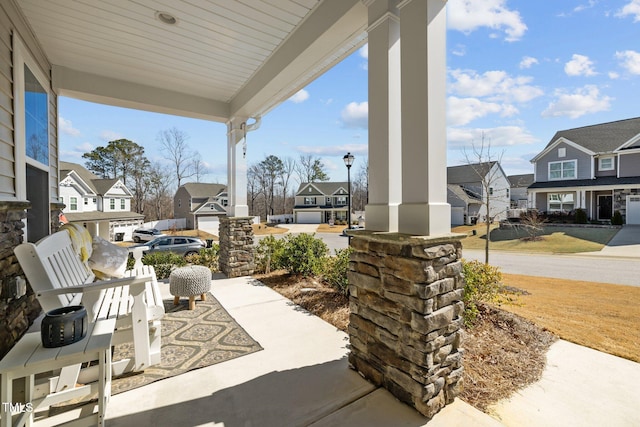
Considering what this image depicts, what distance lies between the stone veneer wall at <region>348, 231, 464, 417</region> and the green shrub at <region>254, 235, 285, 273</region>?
3669 millimetres

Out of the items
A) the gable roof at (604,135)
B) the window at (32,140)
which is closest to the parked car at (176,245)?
the window at (32,140)

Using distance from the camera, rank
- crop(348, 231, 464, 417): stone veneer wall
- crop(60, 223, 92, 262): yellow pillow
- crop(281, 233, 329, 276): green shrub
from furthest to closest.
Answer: crop(281, 233, 329, 276): green shrub → crop(60, 223, 92, 262): yellow pillow → crop(348, 231, 464, 417): stone veneer wall

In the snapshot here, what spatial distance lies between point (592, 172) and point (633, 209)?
109 inches

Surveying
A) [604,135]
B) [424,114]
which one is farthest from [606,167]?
[424,114]

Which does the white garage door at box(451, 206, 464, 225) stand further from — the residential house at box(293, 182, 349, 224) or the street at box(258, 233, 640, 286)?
the residential house at box(293, 182, 349, 224)

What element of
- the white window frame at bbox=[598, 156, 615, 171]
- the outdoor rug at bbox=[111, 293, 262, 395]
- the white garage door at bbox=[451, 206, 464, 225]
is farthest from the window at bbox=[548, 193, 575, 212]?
the outdoor rug at bbox=[111, 293, 262, 395]

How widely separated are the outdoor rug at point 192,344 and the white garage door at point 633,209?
62.2 feet

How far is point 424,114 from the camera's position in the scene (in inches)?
77.5

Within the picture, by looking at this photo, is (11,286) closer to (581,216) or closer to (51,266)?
(51,266)

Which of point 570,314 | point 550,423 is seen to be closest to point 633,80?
point 570,314

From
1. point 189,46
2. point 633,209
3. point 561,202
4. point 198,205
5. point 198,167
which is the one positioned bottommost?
point 633,209

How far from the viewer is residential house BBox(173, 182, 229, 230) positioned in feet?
84.1

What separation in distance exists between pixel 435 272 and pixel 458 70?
440 cm

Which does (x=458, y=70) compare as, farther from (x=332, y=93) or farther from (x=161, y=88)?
(x=161, y=88)
